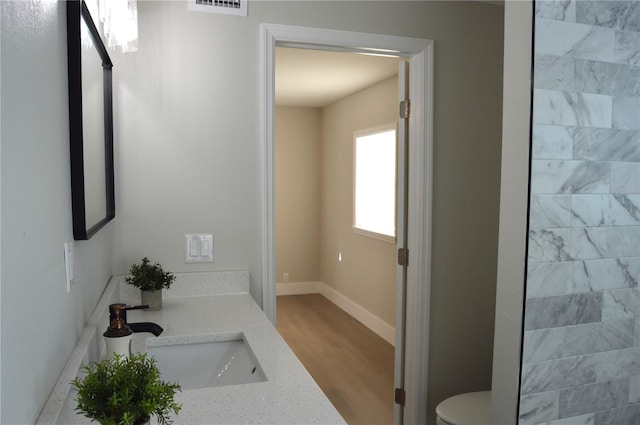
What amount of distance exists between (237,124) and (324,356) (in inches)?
106

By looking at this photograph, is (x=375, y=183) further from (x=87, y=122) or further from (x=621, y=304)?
(x=87, y=122)

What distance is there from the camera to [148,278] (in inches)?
79.8

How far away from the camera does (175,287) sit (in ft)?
7.42

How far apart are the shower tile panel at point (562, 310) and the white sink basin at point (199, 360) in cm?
104

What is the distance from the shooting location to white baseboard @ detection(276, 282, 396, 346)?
5007 mm

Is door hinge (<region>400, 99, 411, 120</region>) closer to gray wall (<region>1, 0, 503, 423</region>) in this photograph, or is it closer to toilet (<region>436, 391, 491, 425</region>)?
gray wall (<region>1, 0, 503, 423</region>)

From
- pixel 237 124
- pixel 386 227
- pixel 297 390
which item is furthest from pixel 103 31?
pixel 386 227

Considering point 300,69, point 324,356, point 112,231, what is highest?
point 300,69

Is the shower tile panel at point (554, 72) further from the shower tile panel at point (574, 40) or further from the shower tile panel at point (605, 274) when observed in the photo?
the shower tile panel at point (605, 274)

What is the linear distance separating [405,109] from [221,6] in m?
1.07

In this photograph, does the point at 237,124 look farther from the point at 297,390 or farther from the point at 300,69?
the point at 300,69

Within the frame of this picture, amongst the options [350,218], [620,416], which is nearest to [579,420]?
[620,416]

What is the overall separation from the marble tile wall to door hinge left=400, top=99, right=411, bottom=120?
3.11 feet

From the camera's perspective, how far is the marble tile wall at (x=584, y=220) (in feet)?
6.05
